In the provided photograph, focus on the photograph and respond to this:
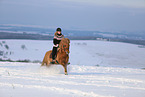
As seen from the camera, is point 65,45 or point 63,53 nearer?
point 65,45

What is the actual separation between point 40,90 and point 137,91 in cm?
264

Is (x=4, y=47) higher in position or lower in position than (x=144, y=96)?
lower

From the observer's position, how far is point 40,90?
7789mm

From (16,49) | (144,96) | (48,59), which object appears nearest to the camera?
(144,96)

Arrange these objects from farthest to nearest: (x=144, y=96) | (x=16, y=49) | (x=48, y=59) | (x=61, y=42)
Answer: (x=16, y=49) → (x=48, y=59) → (x=61, y=42) → (x=144, y=96)

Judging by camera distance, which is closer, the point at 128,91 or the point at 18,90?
the point at 18,90

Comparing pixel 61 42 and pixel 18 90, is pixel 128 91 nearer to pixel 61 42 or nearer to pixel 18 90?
pixel 18 90

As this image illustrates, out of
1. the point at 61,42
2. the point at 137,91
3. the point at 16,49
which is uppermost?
the point at 61,42

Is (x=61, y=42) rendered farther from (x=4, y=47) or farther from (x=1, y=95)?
(x=4, y=47)

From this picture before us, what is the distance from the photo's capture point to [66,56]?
12.5m

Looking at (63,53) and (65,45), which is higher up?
(65,45)

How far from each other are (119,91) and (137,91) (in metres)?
0.56

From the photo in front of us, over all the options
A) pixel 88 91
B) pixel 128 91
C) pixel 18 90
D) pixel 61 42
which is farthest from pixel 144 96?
pixel 61 42

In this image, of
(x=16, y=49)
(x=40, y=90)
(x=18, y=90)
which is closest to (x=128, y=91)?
(x=40, y=90)
